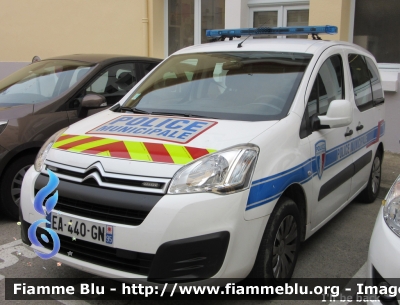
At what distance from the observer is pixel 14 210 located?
475 cm

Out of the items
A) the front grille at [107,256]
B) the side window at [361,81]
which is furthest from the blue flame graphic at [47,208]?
the side window at [361,81]

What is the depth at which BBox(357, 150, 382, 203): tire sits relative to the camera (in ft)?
17.6

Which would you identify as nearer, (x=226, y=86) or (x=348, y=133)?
(x=226, y=86)

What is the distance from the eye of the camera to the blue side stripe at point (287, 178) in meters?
2.93

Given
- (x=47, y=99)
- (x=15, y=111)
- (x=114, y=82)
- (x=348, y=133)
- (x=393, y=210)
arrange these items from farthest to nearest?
(x=114, y=82), (x=47, y=99), (x=15, y=111), (x=348, y=133), (x=393, y=210)

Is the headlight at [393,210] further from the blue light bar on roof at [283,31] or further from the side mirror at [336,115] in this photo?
the blue light bar on roof at [283,31]

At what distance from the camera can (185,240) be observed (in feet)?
9.00

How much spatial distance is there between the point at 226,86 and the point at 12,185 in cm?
230

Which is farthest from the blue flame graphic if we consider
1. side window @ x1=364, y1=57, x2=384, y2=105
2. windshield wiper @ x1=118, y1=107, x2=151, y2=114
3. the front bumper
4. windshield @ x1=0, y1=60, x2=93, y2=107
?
side window @ x1=364, y1=57, x2=384, y2=105

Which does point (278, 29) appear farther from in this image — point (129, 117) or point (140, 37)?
point (140, 37)

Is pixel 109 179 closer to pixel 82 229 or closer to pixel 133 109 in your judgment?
pixel 82 229

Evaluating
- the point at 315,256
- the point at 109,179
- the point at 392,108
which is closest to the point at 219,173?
the point at 109,179

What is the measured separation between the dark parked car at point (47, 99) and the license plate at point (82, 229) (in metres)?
1.78

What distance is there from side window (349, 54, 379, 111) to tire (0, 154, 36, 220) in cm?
322
